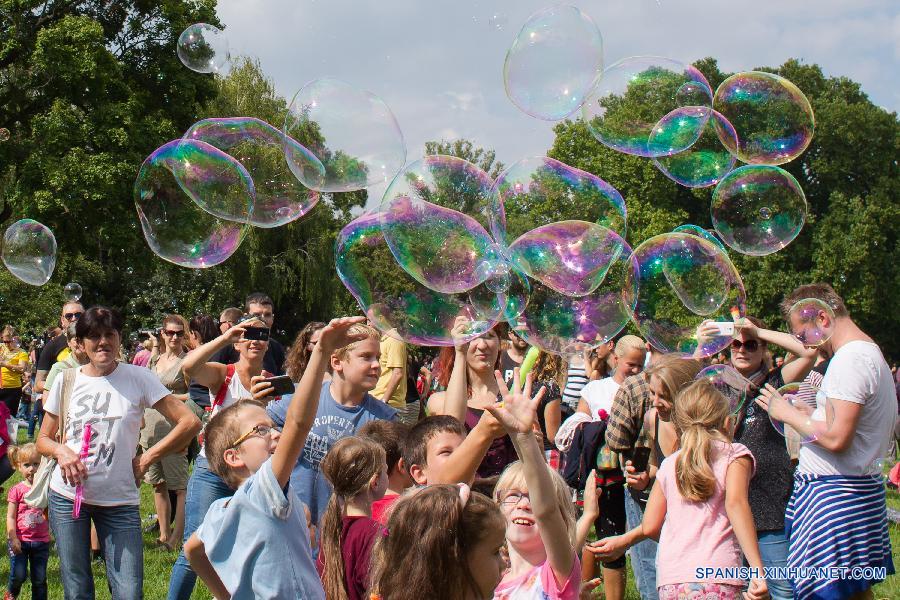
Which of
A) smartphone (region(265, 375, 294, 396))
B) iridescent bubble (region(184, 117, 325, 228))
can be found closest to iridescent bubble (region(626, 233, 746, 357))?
iridescent bubble (region(184, 117, 325, 228))

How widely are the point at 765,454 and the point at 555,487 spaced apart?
2253 millimetres

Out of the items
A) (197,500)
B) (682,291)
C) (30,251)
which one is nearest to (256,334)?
(197,500)

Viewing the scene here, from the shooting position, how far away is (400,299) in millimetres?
4652

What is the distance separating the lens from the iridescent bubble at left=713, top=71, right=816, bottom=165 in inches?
236

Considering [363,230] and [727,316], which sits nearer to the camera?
[363,230]

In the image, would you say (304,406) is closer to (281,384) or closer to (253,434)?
(253,434)

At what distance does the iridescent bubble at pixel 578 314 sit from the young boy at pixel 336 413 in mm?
1108

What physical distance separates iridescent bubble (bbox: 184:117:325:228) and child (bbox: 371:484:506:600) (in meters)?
3.36

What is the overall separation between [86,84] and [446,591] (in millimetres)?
22329

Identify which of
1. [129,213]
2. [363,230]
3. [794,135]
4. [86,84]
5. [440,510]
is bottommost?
[440,510]

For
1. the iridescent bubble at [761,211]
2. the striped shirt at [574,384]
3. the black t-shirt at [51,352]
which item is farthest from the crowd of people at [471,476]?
the black t-shirt at [51,352]

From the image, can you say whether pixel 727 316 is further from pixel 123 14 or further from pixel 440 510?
pixel 123 14

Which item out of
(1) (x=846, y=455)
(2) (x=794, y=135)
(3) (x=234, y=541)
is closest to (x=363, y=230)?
(3) (x=234, y=541)

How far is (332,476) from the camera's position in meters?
3.13
